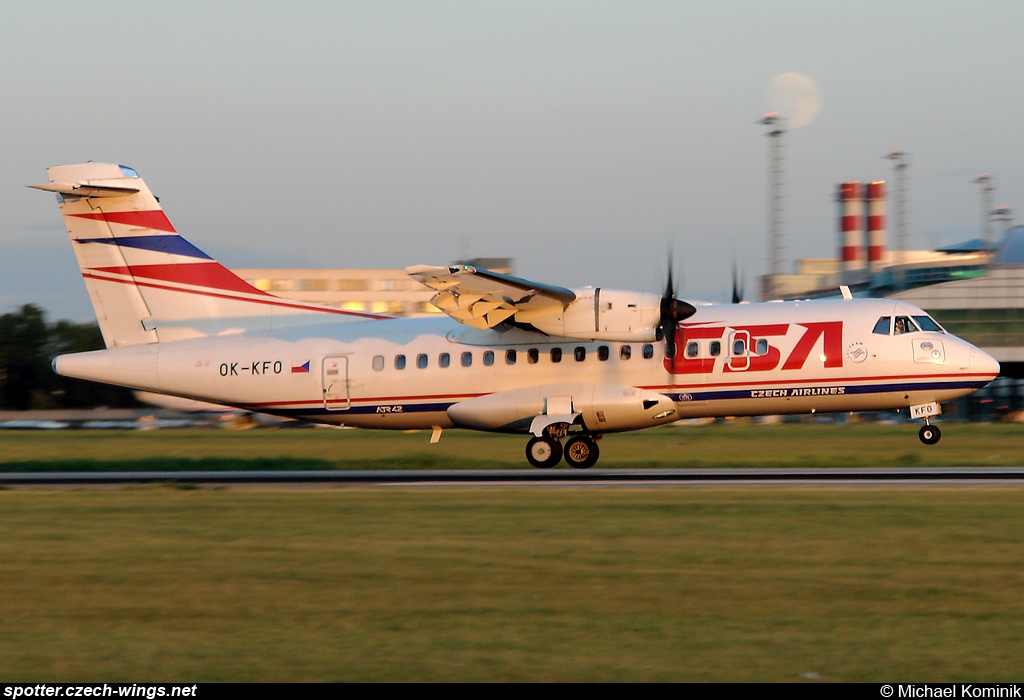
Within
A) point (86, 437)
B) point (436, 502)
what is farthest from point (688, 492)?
point (86, 437)

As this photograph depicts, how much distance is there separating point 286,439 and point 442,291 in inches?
741

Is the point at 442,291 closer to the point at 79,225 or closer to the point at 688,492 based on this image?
the point at 688,492

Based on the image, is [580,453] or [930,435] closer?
[930,435]

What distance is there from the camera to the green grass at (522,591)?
7.85 m

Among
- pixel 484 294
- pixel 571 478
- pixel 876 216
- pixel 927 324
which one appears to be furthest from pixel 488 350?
pixel 876 216

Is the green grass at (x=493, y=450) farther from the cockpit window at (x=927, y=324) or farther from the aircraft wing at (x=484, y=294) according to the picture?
the aircraft wing at (x=484, y=294)

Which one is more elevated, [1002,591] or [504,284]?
[504,284]

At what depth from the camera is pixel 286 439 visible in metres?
38.8

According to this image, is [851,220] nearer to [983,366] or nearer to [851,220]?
[851,220]

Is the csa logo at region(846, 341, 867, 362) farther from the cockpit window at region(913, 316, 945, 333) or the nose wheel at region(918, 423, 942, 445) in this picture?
the nose wheel at region(918, 423, 942, 445)

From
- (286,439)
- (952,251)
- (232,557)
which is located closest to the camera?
(232,557)

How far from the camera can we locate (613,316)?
857 inches

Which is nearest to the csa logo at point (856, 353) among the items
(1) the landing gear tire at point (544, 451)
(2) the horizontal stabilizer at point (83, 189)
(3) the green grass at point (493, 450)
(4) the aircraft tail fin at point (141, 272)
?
(3) the green grass at point (493, 450)

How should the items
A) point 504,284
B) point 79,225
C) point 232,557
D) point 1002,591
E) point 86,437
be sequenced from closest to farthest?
point 1002,591
point 232,557
point 504,284
point 79,225
point 86,437
